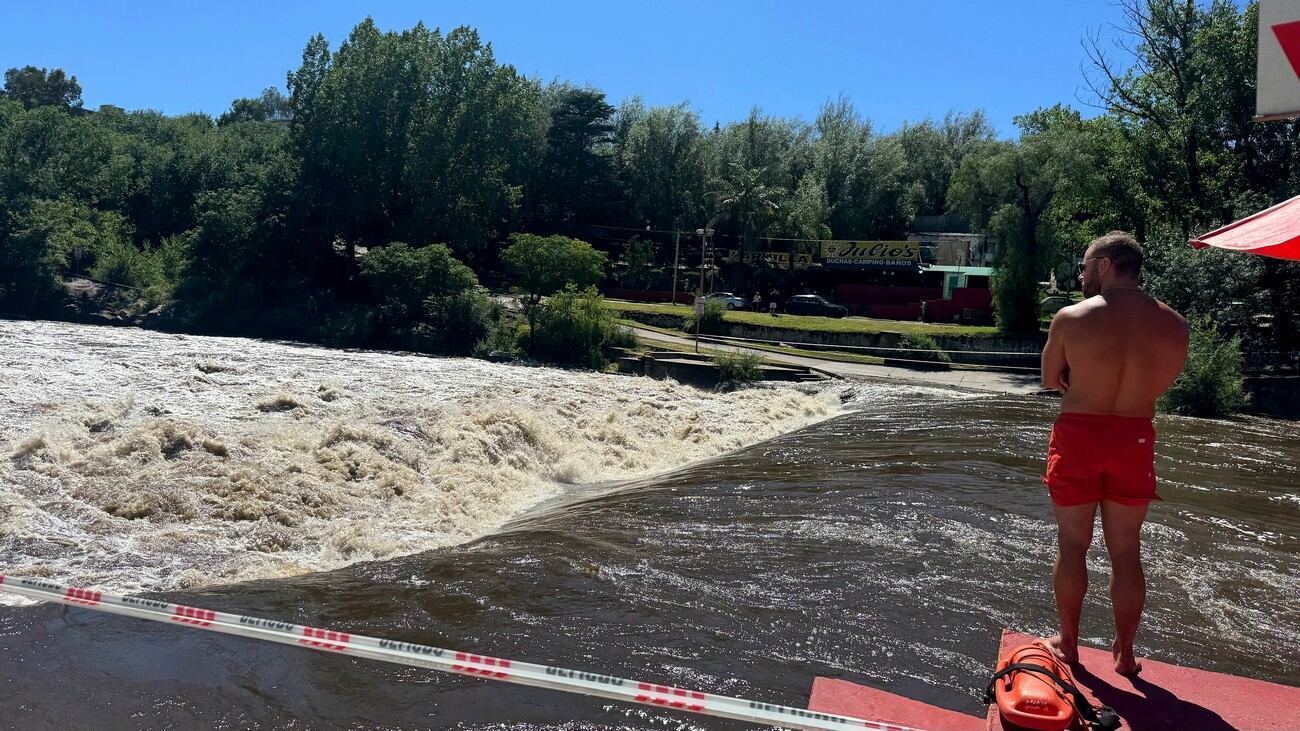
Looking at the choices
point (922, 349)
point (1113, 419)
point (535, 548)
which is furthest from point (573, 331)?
point (1113, 419)

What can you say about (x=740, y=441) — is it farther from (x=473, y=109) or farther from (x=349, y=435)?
(x=473, y=109)

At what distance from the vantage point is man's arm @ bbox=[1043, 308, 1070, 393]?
4.32 m

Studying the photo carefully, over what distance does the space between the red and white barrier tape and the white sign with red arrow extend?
8.40 feet

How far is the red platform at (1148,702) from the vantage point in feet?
12.9

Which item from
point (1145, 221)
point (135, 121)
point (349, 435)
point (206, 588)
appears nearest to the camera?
point (206, 588)

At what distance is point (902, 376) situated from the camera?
1238 inches

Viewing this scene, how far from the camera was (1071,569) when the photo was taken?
4410mm

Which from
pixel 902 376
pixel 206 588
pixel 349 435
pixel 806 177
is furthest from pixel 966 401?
pixel 806 177

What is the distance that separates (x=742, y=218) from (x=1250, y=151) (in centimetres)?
3012

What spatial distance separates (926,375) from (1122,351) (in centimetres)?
2916

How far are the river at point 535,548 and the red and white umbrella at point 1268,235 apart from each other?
254 centimetres

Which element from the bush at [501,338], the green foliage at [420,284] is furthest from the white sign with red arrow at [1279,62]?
the green foliage at [420,284]

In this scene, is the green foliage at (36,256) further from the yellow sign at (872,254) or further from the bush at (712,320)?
the yellow sign at (872,254)

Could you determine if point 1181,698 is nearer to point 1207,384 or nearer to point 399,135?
point 1207,384
